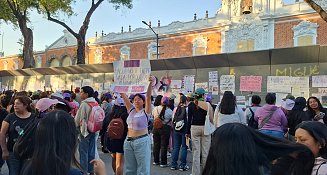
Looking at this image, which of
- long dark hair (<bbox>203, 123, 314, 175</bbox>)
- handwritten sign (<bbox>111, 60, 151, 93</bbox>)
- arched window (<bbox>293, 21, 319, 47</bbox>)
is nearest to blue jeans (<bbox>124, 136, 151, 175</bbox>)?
handwritten sign (<bbox>111, 60, 151, 93</bbox>)

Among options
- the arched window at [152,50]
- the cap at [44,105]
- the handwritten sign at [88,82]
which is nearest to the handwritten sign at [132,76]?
the cap at [44,105]

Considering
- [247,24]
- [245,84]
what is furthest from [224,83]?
[247,24]

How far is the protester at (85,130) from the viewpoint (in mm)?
6180

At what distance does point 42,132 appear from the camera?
2.19 metres

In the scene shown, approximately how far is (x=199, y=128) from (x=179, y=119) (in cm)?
115

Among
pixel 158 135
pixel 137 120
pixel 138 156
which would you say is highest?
pixel 137 120

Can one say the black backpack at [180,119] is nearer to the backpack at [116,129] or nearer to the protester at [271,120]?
the protester at [271,120]

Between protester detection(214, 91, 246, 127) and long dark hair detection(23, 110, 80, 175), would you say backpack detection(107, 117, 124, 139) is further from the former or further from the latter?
→ long dark hair detection(23, 110, 80, 175)

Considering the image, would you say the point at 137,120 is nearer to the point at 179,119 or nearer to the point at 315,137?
the point at 179,119

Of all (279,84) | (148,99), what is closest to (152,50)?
(279,84)

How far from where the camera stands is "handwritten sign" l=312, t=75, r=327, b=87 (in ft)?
29.8

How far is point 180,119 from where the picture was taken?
764 centimetres

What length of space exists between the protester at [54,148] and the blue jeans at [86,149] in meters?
4.17

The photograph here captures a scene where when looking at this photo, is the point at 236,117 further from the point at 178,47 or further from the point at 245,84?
the point at 178,47
